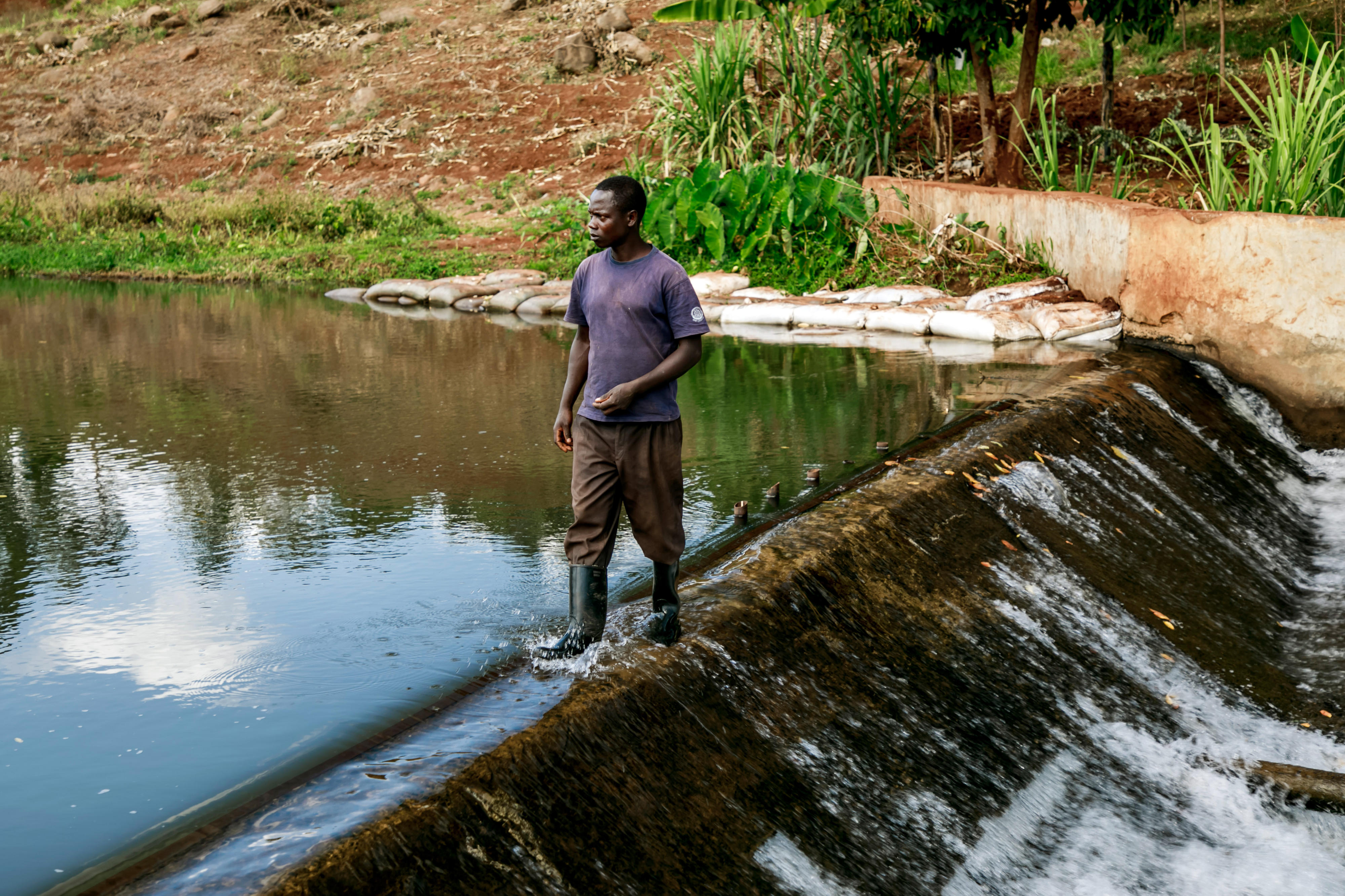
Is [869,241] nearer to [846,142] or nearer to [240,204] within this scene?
[846,142]

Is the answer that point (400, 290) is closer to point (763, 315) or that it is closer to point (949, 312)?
point (763, 315)

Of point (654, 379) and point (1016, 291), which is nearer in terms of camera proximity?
point (654, 379)

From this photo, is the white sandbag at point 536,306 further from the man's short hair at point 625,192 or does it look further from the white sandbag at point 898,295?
the man's short hair at point 625,192

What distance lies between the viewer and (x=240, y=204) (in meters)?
17.5

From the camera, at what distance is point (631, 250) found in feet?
11.4

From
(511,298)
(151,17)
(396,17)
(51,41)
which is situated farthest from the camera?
(151,17)

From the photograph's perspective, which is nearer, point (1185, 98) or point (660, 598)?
point (660, 598)

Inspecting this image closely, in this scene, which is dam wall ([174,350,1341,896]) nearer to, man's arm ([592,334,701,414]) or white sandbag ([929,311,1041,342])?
man's arm ([592,334,701,414])

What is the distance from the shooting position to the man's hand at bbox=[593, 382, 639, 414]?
3.39 m

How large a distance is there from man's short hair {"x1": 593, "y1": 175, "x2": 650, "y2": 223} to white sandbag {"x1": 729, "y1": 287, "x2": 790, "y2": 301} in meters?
8.14

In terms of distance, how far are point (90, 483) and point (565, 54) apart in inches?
762

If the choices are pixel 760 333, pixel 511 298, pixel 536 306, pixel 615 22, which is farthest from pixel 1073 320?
pixel 615 22

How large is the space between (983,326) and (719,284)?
3.16 metres

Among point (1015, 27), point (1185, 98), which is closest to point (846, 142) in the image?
point (1015, 27)
